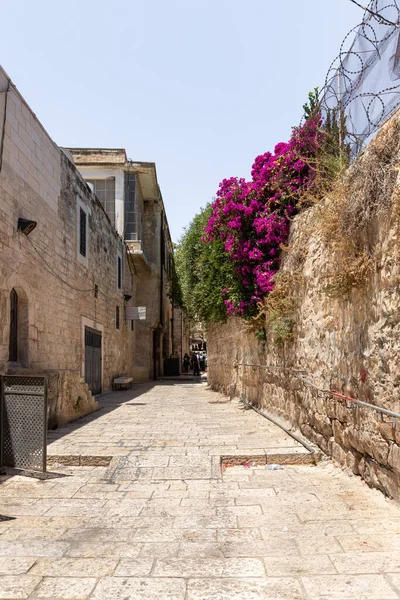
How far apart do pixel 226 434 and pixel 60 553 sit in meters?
4.16

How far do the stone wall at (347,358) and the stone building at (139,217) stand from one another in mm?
11960

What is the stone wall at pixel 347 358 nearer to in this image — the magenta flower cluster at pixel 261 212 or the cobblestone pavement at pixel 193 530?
the cobblestone pavement at pixel 193 530

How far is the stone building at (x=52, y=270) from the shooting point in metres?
7.64

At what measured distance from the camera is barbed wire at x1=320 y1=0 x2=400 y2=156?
477cm

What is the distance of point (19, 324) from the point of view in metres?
8.18

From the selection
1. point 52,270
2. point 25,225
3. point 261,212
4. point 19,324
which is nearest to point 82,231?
point 52,270

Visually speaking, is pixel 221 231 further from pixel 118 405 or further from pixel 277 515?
pixel 277 515

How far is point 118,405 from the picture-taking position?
1152cm

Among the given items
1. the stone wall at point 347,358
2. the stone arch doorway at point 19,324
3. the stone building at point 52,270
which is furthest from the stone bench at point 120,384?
the stone wall at point 347,358

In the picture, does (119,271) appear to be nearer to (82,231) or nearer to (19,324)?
(82,231)

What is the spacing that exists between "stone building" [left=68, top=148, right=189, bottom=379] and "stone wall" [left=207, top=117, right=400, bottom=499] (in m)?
12.0

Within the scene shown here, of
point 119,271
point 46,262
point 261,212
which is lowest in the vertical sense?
point 46,262

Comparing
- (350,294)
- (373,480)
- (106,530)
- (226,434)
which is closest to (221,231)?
(226,434)

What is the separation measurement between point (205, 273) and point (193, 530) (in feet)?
31.7
